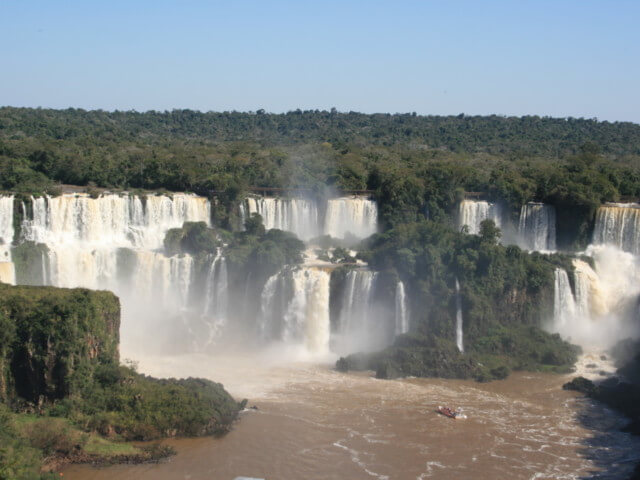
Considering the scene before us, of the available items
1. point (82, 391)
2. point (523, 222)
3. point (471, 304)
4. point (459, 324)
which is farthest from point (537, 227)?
point (82, 391)

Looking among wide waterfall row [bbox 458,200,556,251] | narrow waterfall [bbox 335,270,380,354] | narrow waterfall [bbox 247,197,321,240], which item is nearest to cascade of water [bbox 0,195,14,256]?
narrow waterfall [bbox 247,197,321,240]

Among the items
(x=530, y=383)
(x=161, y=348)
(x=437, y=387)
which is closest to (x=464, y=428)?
(x=437, y=387)

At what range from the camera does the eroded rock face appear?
25.6 m

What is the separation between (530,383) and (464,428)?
254 inches

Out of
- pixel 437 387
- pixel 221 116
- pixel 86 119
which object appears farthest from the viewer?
pixel 221 116

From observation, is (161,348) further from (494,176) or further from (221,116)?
(221,116)

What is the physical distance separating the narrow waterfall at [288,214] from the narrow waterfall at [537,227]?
10985 mm

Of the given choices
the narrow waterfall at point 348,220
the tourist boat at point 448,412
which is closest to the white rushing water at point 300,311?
the narrow waterfall at point 348,220

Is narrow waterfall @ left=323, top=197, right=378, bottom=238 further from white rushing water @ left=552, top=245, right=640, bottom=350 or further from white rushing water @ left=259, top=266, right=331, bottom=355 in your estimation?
white rushing water @ left=552, top=245, right=640, bottom=350

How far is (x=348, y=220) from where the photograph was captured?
45594mm

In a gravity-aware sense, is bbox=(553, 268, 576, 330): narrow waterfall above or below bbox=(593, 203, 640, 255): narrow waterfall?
below

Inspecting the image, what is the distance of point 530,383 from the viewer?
109 feet

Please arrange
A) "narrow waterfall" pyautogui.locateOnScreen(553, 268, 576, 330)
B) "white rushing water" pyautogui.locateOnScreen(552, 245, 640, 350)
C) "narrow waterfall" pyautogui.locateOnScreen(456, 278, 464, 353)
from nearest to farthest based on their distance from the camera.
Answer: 1. "narrow waterfall" pyautogui.locateOnScreen(456, 278, 464, 353)
2. "white rushing water" pyautogui.locateOnScreen(552, 245, 640, 350)
3. "narrow waterfall" pyautogui.locateOnScreen(553, 268, 576, 330)

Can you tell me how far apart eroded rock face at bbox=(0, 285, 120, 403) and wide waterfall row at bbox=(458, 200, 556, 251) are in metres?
23.6
